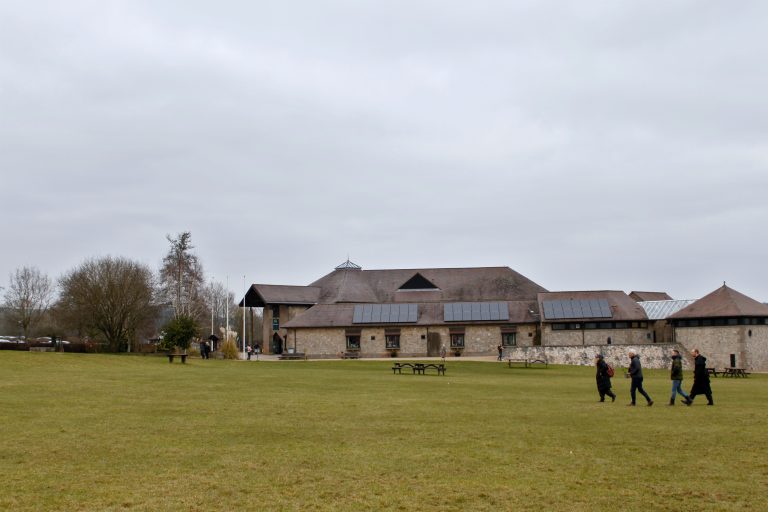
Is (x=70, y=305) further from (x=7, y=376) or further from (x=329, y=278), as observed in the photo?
(x=7, y=376)

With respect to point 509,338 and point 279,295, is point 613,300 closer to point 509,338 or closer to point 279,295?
point 509,338

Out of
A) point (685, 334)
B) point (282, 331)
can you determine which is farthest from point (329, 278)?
point (685, 334)

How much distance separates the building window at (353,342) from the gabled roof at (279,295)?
981cm

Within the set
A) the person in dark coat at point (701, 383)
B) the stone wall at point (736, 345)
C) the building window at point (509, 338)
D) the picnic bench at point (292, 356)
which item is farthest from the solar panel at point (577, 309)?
the person in dark coat at point (701, 383)

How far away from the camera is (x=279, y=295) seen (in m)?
78.7

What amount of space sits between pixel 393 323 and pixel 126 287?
2515 cm

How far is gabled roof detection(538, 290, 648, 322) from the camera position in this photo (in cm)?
6750

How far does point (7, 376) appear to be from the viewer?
2933cm

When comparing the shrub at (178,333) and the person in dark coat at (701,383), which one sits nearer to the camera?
the person in dark coat at (701,383)

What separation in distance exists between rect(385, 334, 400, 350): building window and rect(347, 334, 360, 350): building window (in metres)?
2.78

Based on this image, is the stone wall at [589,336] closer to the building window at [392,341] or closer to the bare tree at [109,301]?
the building window at [392,341]

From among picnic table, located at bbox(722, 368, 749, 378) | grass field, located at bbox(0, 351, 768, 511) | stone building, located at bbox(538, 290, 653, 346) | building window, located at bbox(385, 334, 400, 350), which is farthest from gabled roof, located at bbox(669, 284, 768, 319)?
grass field, located at bbox(0, 351, 768, 511)

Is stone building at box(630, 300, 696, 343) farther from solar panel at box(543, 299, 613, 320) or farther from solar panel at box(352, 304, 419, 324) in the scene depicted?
solar panel at box(352, 304, 419, 324)

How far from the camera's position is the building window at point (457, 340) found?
2785 inches
